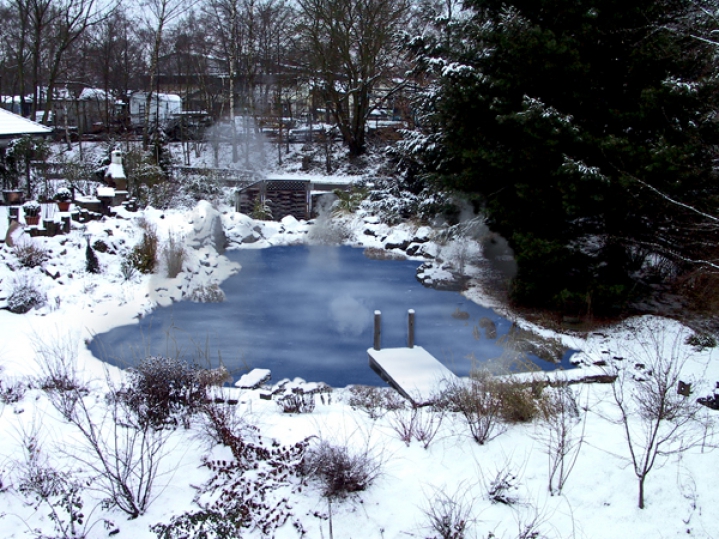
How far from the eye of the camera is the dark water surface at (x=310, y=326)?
7672 millimetres

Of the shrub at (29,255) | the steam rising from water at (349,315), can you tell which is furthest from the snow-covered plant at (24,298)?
the steam rising from water at (349,315)

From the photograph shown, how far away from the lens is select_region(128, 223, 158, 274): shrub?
34.9 feet

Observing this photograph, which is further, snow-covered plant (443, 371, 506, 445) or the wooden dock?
the wooden dock

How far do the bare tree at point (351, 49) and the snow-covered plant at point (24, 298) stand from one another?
14965 mm

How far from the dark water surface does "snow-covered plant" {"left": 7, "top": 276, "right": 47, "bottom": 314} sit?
49.6 inches

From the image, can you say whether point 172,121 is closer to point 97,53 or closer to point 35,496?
point 97,53

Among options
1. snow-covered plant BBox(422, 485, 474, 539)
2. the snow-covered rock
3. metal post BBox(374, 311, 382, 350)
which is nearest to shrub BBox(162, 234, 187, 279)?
the snow-covered rock

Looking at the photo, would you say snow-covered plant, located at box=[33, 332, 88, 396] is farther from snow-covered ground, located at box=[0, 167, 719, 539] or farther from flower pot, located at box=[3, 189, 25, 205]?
flower pot, located at box=[3, 189, 25, 205]

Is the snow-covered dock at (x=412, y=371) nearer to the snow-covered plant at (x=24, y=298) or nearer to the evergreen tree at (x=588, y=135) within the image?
the evergreen tree at (x=588, y=135)

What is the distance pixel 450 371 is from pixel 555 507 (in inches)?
122

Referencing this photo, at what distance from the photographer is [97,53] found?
1050 inches

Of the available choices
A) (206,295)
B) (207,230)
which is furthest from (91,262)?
(207,230)

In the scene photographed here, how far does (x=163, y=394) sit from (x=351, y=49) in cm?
2097

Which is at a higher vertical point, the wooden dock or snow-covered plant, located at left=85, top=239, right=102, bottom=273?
snow-covered plant, located at left=85, top=239, right=102, bottom=273
